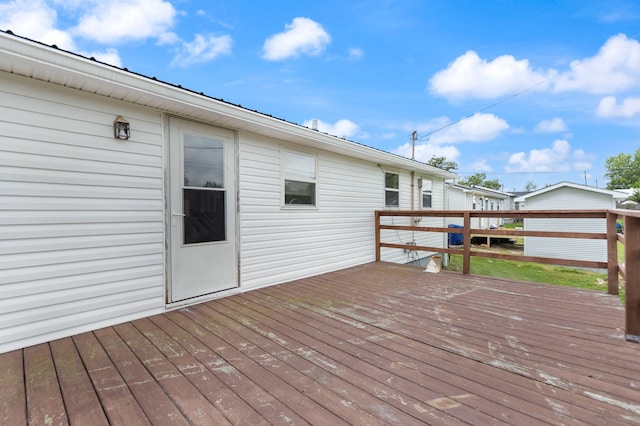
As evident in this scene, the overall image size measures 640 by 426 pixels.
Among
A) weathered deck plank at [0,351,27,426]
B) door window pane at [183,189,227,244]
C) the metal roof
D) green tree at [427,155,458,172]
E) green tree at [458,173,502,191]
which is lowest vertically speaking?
weathered deck plank at [0,351,27,426]

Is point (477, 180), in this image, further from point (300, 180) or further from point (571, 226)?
point (300, 180)

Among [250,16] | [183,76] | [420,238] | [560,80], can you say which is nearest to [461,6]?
[560,80]

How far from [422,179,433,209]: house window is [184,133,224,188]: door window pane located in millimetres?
6131

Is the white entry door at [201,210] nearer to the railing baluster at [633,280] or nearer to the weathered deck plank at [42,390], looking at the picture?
the weathered deck plank at [42,390]

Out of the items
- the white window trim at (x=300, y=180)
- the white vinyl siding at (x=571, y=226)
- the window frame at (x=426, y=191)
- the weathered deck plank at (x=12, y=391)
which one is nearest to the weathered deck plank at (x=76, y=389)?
the weathered deck plank at (x=12, y=391)

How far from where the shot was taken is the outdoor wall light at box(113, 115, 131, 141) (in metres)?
2.71

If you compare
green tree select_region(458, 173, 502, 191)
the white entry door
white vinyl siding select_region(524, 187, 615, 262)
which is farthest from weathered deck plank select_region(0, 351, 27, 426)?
green tree select_region(458, 173, 502, 191)

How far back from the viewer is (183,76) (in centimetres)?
828

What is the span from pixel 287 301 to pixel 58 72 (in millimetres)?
2923

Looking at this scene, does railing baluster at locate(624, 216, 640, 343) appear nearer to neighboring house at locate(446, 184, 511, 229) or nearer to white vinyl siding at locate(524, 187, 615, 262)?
neighboring house at locate(446, 184, 511, 229)

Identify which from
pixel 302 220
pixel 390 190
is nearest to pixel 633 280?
pixel 302 220

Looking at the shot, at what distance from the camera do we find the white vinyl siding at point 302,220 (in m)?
3.86

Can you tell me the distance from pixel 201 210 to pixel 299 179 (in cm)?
176

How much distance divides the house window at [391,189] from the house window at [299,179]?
2429 mm
